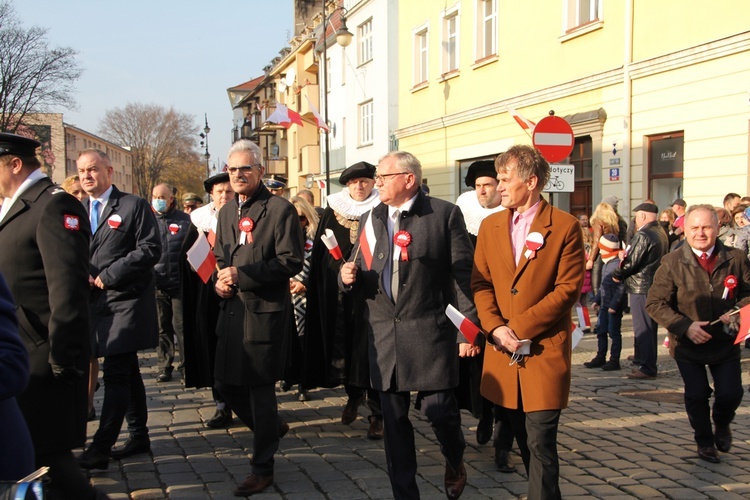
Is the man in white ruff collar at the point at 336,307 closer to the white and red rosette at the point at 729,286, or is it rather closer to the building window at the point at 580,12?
the white and red rosette at the point at 729,286

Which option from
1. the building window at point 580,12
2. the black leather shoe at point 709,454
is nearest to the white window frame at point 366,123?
the building window at point 580,12

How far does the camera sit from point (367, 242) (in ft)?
16.2

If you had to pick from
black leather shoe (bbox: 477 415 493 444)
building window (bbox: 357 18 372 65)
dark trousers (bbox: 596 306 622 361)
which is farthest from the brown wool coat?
building window (bbox: 357 18 372 65)

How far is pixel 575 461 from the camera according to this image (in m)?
5.67

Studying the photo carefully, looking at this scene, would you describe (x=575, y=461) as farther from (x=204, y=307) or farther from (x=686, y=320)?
(x=204, y=307)

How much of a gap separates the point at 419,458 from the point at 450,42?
64.8 ft

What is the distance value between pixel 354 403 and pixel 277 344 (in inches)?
74.6

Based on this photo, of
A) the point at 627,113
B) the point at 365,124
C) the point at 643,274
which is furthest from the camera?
the point at 365,124

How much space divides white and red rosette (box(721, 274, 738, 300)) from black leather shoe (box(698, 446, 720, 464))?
1.09 metres

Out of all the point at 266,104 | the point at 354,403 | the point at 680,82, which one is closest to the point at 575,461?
the point at 354,403

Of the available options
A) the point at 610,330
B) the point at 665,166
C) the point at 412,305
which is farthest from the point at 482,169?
the point at 665,166

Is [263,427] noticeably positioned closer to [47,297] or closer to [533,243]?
[47,297]

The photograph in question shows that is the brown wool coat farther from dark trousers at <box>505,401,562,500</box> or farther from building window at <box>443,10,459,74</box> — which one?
building window at <box>443,10,459,74</box>

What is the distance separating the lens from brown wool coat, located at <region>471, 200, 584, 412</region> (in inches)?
162
